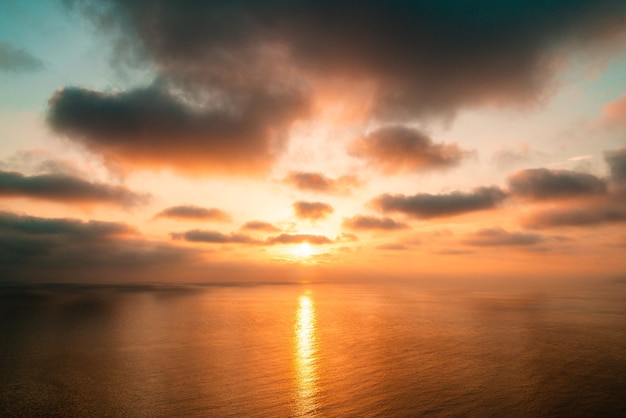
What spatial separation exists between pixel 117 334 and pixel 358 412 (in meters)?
40.9

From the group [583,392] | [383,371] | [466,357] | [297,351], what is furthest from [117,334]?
[583,392]

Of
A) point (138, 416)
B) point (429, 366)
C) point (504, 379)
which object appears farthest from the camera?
point (429, 366)

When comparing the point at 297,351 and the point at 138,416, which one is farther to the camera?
the point at 297,351

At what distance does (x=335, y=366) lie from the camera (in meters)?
35.2

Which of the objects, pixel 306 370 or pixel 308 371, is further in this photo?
→ pixel 306 370

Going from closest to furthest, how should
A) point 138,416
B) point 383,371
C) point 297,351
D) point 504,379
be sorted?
1. point 138,416
2. point 504,379
3. point 383,371
4. point 297,351

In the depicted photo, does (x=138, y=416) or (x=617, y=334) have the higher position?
(x=138, y=416)

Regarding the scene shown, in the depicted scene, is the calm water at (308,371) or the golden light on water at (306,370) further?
the golden light on water at (306,370)

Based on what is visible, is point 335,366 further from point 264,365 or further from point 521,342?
point 521,342

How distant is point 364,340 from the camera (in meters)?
49.4

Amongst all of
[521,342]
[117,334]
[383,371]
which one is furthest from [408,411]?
[117,334]

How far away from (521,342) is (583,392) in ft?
68.4

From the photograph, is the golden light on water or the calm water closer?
the calm water

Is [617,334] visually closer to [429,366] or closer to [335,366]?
[429,366]
